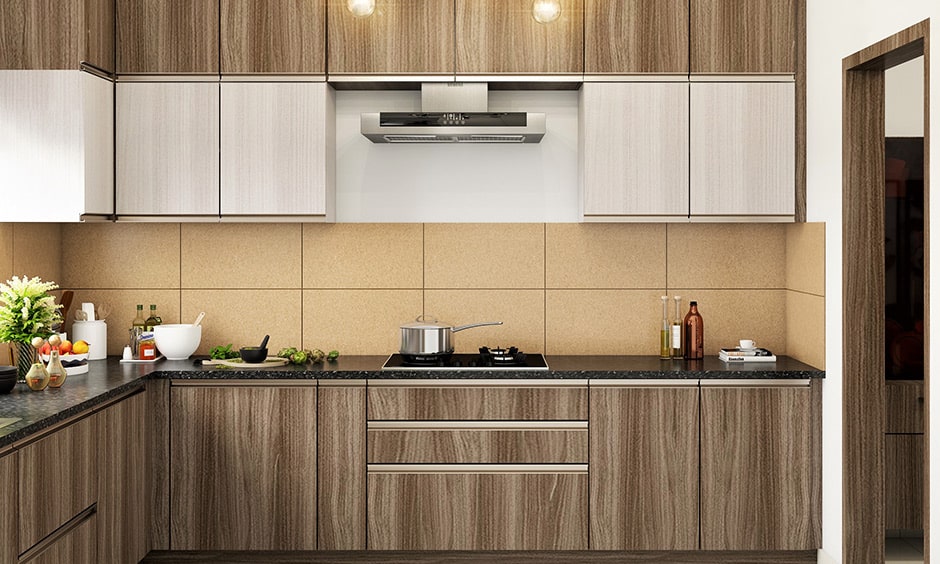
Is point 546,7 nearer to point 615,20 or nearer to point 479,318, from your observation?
point 615,20

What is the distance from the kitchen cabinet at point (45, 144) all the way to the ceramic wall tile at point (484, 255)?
1.53m

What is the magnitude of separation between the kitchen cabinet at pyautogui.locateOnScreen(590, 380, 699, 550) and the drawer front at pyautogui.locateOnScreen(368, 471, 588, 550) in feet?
0.33

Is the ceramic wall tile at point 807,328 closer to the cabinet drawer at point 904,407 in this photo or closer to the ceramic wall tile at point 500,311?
the cabinet drawer at point 904,407

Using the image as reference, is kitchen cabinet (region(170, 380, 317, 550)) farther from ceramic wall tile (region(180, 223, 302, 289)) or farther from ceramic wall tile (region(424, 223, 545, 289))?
ceramic wall tile (region(424, 223, 545, 289))

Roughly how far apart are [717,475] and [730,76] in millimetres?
1684

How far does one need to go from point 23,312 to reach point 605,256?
8.14 ft

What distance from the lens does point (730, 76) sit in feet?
13.5

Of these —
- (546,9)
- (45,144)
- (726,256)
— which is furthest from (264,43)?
(726,256)

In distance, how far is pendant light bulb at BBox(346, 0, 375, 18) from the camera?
13.5 ft

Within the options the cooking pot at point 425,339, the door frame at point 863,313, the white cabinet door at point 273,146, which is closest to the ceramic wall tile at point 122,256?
A: the white cabinet door at point 273,146

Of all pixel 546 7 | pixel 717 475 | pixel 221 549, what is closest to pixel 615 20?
pixel 546 7

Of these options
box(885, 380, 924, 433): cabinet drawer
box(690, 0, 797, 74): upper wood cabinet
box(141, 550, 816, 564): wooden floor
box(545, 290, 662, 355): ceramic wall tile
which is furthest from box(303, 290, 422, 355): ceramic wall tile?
box(885, 380, 924, 433): cabinet drawer

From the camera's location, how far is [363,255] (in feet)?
14.7

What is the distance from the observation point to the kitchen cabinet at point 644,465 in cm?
388
